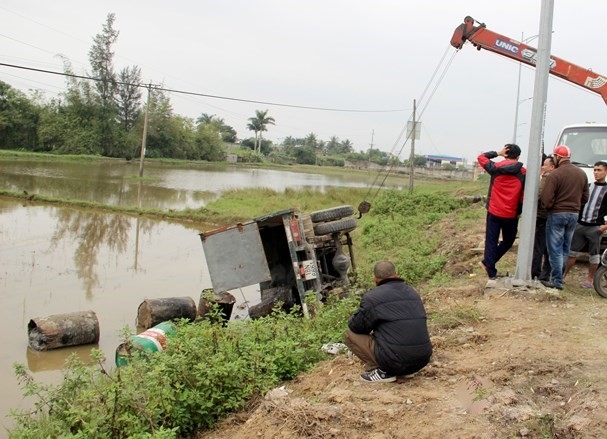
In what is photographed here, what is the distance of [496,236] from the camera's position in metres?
7.42

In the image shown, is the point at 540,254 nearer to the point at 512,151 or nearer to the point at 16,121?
the point at 512,151

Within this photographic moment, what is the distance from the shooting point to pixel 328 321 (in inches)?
263

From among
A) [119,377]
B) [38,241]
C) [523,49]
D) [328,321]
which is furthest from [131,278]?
[523,49]

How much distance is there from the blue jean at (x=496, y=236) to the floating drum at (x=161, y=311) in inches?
189

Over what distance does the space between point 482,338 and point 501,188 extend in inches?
94.8

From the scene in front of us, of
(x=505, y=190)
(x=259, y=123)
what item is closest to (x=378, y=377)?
(x=505, y=190)

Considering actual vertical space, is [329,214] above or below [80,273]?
above

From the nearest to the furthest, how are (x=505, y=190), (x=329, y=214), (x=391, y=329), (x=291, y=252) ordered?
(x=391, y=329) → (x=505, y=190) → (x=291, y=252) → (x=329, y=214)

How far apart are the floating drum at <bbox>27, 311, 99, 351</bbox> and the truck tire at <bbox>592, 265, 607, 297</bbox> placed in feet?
23.4

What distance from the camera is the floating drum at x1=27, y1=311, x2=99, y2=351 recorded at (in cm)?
755

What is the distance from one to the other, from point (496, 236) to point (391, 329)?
342 cm

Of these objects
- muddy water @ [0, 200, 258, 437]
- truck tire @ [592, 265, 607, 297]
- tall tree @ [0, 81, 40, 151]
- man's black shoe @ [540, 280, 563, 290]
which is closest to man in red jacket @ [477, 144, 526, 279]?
man's black shoe @ [540, 280, 563, 290]

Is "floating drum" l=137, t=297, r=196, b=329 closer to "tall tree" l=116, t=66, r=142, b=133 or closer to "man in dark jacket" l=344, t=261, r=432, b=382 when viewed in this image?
"man in dark jacket" l=344, t=261, r=432, b=382

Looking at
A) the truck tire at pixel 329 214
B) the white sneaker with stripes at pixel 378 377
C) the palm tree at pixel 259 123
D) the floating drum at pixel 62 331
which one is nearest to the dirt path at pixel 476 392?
the white sneaker with stripes at pixel 378 377
